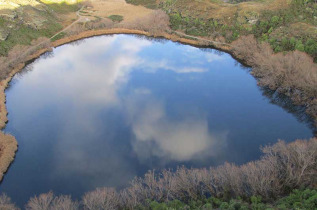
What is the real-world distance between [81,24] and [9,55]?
31379 mm

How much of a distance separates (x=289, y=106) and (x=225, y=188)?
104 ft

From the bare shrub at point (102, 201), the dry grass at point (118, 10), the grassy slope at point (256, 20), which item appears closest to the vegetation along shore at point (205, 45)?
the bare shrub at point (102, 201)

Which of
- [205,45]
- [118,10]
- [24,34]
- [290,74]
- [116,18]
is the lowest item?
[24,34]

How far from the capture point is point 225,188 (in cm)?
3928

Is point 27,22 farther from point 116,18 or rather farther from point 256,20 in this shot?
point 256,20

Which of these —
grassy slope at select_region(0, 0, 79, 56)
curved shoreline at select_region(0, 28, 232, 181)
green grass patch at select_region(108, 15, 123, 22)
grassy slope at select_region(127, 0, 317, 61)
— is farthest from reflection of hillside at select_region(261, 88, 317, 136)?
grassy slope at select_region(0, 0, 79, 56)

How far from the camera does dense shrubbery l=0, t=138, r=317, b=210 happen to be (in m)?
37.2

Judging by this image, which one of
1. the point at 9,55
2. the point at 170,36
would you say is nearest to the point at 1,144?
the point at 9,55

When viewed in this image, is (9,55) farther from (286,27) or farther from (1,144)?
(286,27)

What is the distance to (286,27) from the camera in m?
82.8

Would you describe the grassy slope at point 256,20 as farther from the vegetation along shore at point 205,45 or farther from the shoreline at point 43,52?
the shoreline at point 43,52

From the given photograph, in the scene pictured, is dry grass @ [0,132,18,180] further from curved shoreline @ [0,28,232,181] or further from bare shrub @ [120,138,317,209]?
bare shrub @ [120,138,317,209]

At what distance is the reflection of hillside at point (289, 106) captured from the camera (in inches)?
2234

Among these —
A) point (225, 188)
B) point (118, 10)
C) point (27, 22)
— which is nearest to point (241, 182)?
point (225, 188)
